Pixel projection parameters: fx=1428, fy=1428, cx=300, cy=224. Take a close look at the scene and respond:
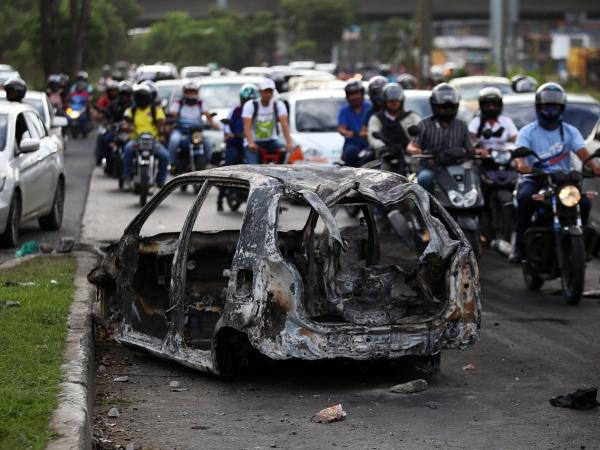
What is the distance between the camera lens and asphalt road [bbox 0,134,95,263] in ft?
54.1

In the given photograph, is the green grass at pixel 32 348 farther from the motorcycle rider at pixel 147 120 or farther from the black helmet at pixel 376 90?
the motorcycle rider at pixel 147 120

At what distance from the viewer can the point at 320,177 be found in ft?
28.5

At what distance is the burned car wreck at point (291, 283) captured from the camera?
8.05 meters

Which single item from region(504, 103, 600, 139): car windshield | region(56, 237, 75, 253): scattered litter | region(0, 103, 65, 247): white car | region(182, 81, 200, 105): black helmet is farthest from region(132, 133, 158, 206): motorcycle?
region(56, 237, 75, 253): scattered litter

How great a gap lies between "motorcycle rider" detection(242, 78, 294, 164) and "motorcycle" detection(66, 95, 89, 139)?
18466 mm

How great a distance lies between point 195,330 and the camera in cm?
912

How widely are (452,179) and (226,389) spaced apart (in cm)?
539

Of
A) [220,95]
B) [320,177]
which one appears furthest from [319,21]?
[320,177]

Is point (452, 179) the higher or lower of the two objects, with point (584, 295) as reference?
higher

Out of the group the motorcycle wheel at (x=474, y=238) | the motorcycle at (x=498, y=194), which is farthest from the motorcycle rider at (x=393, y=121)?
the motorcycle wheel at (x=474, y=238)

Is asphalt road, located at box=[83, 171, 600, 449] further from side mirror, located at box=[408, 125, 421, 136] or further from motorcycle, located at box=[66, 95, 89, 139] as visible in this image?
motorcycle, located at box=[66, 95, 89, 139]

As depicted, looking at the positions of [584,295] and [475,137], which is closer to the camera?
[584,295]

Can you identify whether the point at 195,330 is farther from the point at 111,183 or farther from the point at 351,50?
the point at 351,50

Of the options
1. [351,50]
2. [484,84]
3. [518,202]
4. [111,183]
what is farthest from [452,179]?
[351,50]
